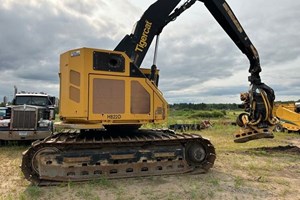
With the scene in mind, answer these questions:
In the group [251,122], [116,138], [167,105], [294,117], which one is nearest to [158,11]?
[167,105]

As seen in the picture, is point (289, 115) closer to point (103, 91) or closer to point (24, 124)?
point (24, 124)

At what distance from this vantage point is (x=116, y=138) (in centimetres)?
816

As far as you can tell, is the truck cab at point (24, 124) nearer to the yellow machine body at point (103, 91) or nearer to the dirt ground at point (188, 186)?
the dirt ground at point (188, 186)

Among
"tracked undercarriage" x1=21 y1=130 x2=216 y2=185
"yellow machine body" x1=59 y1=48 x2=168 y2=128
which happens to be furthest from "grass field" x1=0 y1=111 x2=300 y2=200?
"yellow machine body" x1=59 y1=48 x2=168 y2=128

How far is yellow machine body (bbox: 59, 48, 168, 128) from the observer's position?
7.62 meters

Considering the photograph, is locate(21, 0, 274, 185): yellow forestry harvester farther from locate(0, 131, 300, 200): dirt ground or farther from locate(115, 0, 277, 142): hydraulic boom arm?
locate(0, 131, 300, 200): dirt ground

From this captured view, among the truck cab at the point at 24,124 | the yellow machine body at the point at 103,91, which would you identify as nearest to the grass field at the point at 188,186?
the yellow machine body at the point at 103,91

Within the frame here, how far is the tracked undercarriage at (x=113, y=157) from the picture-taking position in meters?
7.41

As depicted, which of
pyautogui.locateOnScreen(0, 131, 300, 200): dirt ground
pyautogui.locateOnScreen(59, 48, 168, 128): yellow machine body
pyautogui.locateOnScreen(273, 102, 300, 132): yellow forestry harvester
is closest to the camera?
pyautogui.locateOnScreen(0, 131, 300, 200): dirt ground

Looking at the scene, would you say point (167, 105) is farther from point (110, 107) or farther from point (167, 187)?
point (167, 187)

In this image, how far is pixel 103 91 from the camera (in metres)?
7.72

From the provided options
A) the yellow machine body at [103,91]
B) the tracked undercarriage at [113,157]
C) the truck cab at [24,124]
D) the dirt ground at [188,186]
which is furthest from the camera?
the truck cab at [24,124]

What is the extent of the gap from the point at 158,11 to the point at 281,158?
661cm

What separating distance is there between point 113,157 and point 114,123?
0.84 meters
